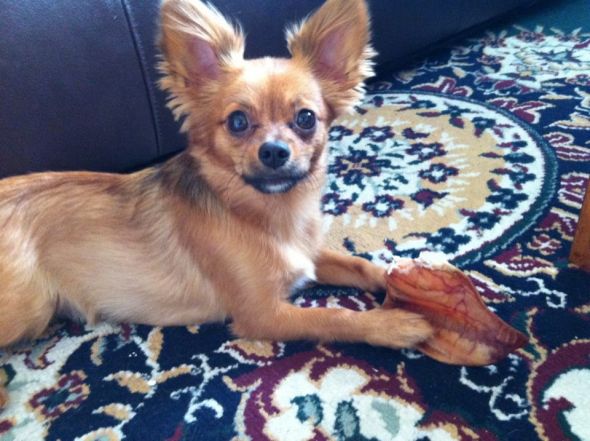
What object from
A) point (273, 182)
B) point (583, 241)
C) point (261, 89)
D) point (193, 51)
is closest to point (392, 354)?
point (273, 182)

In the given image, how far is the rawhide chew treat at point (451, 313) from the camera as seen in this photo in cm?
125

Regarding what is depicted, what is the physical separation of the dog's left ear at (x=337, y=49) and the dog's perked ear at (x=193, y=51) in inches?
7.2

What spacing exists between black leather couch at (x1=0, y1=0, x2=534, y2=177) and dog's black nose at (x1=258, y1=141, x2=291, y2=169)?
738 millimetres

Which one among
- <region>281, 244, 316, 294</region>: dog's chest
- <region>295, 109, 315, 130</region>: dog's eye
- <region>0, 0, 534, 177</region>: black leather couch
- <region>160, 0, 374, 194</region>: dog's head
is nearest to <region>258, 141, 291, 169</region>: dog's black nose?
<region>160, 0, 374, 194</region>: dog's head

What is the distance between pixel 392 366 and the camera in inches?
52.0

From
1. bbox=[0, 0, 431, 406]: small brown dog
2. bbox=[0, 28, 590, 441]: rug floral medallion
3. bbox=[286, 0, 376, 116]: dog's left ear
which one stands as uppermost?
bbox=[286, 0, 376, 116]: dog's left ear

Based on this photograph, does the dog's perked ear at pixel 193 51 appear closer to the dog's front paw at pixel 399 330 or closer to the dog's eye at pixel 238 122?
the dog's eye at pixel 238 122

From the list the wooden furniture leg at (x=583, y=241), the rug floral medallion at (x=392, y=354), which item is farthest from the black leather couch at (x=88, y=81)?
the wooden furniture leg at (x=583, y=241)

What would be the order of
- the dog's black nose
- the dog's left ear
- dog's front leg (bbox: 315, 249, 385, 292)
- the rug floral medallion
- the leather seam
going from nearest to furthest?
1. the rug floral medallion
2. the dog's black nose
3. the dog's left ear
4. dog's front leg (bbox: 315, 249, 385, 292)
5. the leather seam

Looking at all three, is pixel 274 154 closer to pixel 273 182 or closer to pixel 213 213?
pixel 273 182

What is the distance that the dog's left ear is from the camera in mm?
1421

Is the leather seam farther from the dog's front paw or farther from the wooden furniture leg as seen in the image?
the wooden furniture leg

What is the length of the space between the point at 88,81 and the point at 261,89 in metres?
0.67

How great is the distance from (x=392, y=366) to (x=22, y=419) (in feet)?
2.80
